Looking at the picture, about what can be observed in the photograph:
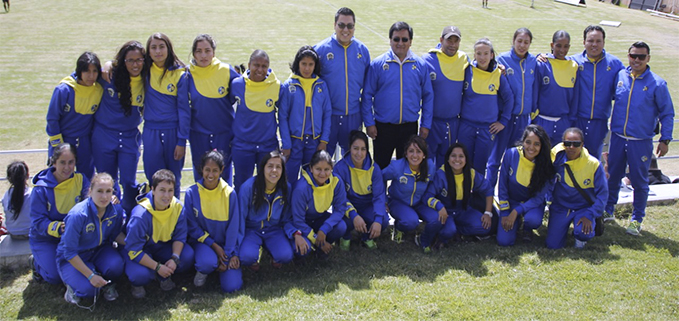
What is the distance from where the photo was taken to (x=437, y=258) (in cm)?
493

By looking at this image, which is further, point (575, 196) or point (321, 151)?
point (575, 196)

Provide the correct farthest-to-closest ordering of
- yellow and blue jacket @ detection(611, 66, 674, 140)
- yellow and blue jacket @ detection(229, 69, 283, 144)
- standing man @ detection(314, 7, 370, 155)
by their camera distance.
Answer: yellow and blue jacket @ detection(611, 66, 674, 140)
standing man @ detection(314, 7, 370, 155)
yellow and blue jacket @ detection(229, 69, 283, 144)

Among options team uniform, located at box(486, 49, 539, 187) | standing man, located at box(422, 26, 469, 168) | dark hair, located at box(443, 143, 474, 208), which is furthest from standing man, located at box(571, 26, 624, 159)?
dark hair, located at box(443, 143, 474, 208)

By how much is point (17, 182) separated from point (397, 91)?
3.47 metres

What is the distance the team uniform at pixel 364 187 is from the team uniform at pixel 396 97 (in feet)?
1.70

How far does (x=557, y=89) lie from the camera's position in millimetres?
5715

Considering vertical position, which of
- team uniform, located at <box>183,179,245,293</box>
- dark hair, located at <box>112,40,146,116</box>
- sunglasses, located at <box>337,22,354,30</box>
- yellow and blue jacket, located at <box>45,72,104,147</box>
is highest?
sunglasses, located at <box>337,22,354,30</box>

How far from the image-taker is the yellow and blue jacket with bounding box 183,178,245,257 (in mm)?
4508

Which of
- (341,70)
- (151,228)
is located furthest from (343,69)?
(151,228)

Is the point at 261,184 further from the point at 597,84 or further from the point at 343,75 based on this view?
the point at 597,84

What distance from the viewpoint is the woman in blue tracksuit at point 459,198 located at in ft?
16.7

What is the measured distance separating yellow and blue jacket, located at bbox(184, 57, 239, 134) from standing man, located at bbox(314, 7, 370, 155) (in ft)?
Answer: 2.98

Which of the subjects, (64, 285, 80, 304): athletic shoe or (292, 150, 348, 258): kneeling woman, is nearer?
(64, 285, 80, 304): athletic shoe

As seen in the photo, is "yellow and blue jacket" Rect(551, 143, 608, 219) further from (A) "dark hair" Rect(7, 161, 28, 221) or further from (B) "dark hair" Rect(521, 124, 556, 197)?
(A) "dark hair" Rect(7, 161, 28, 221)
